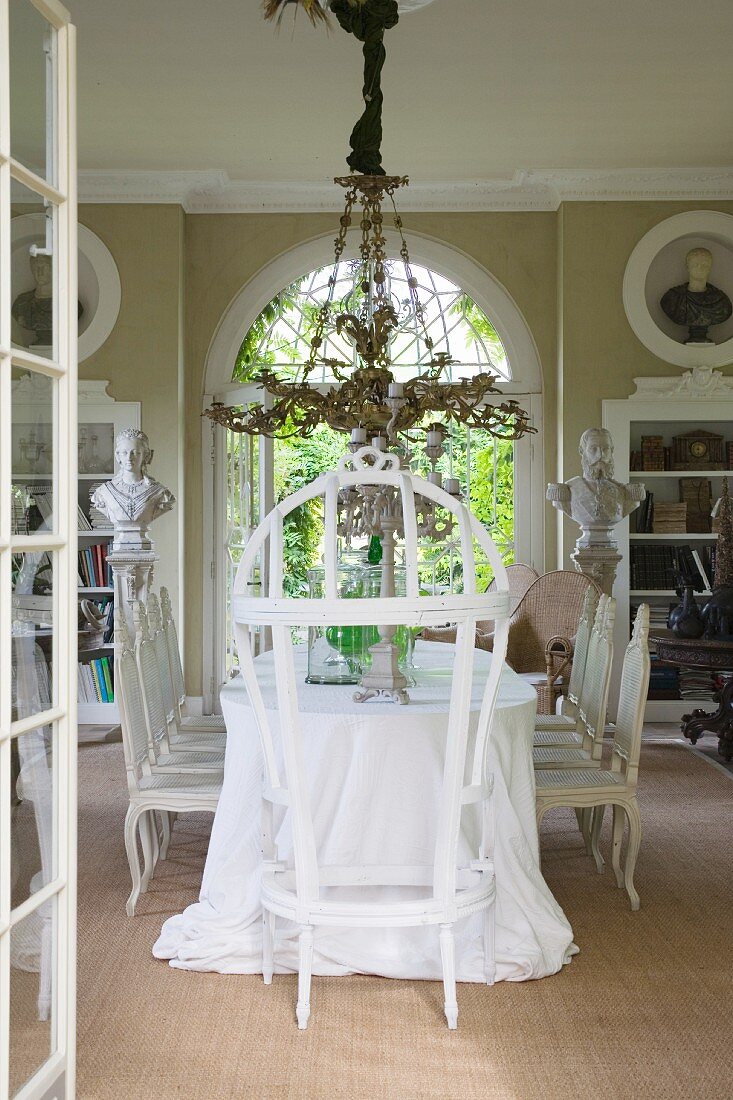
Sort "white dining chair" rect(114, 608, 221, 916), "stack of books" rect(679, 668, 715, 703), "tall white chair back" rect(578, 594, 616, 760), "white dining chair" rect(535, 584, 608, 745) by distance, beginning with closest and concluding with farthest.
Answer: "white dining chair" rect(114, 608, 221, 916)
"tall white chair back" rect(578, 594, 616, 760)
"white dining chair" rect(535, 584, 608, 745)
"stack of books" rect(679, 668, 715, 703)

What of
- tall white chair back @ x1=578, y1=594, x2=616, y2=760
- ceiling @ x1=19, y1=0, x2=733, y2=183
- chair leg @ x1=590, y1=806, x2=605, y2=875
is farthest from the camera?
ceiling @ x1=19, y1=0, x2=733, y2=183

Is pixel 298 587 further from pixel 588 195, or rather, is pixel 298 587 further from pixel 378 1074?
pixel 378 1074

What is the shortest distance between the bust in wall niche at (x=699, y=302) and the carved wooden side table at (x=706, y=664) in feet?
7.07

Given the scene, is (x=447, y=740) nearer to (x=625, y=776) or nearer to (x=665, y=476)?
(x=625, y=776)

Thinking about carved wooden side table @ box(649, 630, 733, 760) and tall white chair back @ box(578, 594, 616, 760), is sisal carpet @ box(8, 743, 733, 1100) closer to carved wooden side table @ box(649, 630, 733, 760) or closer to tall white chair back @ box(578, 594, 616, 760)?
tall white chair back @ box(578, 594, 616, 760)

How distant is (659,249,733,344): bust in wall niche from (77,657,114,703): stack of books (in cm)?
441

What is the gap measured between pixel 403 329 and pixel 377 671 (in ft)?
17.0

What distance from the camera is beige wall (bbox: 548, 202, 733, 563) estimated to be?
24.1ft

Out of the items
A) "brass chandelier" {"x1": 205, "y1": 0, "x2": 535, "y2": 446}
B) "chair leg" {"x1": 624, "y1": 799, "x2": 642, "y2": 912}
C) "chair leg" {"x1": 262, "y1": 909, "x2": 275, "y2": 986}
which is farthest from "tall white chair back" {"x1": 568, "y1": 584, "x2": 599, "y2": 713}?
"chair leg" {"x1": 262, "y1": 909, "x2": 275, "y2": 986}

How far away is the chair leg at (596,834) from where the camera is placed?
4195 millimetres

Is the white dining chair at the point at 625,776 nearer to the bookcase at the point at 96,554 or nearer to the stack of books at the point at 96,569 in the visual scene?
the bookcase at the point at 96,554

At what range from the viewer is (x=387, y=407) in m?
4.00

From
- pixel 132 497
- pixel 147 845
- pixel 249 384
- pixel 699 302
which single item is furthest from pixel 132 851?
pixel 699 302

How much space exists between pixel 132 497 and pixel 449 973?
428 cm
